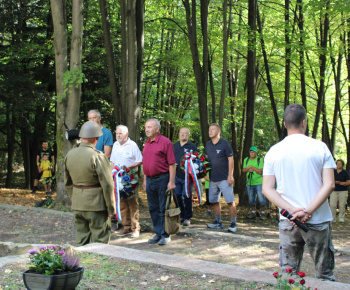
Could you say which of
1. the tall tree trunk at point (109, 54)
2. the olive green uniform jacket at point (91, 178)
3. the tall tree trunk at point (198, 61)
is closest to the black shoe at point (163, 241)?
the olive green uniform jacket at point (91, 178)

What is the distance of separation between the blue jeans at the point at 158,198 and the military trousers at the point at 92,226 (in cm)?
142

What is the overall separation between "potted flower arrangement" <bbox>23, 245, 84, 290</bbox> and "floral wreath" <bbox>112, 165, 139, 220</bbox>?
384cm

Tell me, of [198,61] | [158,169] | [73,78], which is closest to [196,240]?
[158,169]

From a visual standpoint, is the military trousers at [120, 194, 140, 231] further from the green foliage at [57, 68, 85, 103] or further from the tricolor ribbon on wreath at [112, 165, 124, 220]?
the green foliage at [57, 68, 85, 103]

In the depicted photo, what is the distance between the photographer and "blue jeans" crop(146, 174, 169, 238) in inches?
307

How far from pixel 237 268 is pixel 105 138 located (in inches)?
188

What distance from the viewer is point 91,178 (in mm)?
6297

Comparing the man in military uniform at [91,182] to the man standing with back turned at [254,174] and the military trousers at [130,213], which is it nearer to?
the military trousers at [130,213]

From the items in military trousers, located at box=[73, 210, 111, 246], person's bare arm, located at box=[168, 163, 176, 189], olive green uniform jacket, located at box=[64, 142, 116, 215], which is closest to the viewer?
olive green uniform jacket, located at box=[64, 142, 116, 215]

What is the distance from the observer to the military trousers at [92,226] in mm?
6381

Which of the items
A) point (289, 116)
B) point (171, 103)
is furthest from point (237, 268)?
point (171, 103)

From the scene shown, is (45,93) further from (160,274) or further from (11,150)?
(160,274)

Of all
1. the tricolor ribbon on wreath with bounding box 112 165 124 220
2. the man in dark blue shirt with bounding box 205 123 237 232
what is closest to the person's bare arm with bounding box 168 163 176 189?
the tricolor ribbon on wreath with bounding box 112 165 124 220

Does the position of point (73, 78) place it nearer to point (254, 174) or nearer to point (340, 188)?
point (254, 174)
